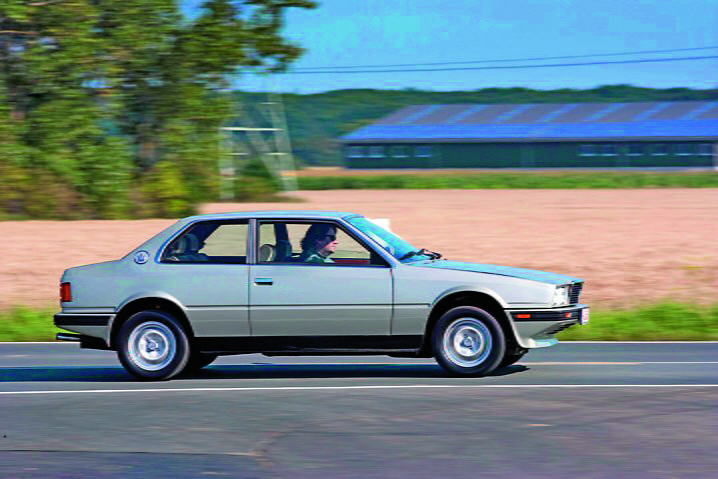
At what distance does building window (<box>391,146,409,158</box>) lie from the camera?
9906cm

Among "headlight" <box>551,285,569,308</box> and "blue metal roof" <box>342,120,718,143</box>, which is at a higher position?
"blue metal roof" <box>342,120,718,143</box>

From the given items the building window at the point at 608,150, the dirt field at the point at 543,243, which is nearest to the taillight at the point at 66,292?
the dirt field at the point at 543,243

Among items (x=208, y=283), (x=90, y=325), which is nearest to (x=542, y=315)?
(x=208, y=283)

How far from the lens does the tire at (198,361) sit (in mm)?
11211

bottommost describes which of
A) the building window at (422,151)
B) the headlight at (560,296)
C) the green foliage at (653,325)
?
the green foliage at (653,325)

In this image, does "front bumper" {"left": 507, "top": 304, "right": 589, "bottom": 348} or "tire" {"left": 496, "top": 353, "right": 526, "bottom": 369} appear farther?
"tire" {"left": 496, "top": 353, "right": 526, "bottom": 369}

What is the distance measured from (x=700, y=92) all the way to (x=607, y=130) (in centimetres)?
9953

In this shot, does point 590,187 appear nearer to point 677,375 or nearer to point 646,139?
point 646,139

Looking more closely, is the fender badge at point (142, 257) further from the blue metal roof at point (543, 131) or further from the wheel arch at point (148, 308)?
the blue metal roof at point (543, 131)

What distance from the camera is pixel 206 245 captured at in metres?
11.2

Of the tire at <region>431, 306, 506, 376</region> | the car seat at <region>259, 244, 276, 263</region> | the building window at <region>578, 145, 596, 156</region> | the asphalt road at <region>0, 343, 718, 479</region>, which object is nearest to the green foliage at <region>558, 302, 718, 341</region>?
the asphalt road at <region>0, 343, 718, 479</region>

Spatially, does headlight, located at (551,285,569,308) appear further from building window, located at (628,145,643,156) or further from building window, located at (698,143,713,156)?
building window, located at (628,145,643,156)

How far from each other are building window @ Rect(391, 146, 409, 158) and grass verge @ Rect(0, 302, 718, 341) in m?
81.6

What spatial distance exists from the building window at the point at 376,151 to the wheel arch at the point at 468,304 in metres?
89.3
